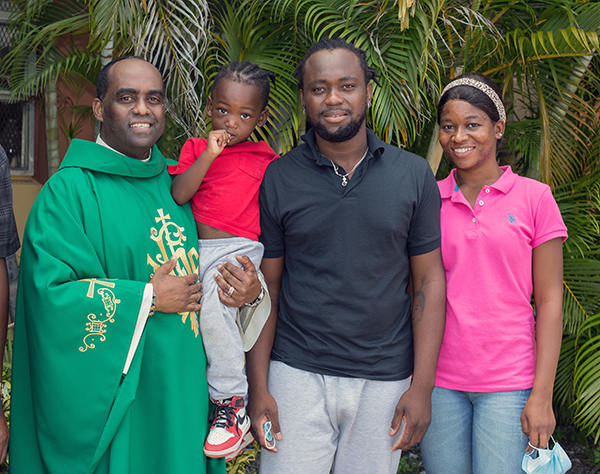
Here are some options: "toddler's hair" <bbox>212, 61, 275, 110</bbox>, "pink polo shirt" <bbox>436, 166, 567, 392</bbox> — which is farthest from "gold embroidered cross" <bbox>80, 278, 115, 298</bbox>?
"pink polo shirt" <bbox>436, 166, 567, 392</bbox>

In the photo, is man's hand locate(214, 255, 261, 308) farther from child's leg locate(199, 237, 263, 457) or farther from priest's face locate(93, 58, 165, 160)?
priest's face locate(93, 58, 165, 160)

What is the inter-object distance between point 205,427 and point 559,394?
3.05 m

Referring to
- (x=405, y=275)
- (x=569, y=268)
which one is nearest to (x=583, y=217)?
(x=569, y=268)

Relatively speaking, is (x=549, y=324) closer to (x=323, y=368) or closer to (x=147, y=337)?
(x=323, y=368)

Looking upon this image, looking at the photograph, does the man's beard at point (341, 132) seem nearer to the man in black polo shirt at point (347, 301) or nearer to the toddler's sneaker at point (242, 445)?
the man in black polo shirt at point (347, 301)

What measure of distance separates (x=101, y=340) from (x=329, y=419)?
92 cm

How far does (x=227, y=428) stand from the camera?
206 cm

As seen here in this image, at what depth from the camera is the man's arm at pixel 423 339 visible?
205 centimetres

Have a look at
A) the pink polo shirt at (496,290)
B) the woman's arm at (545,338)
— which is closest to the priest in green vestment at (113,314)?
the pink polo shirt at (496,290)

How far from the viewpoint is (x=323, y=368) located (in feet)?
6.85

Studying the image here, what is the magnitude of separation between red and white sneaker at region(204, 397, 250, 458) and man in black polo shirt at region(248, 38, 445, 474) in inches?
2.7

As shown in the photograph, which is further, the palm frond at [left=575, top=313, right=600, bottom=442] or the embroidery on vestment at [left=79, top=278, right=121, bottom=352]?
the palm frond at [left=575, top=313, right=600, bottom=442]

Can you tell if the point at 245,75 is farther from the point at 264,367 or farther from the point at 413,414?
the point at 413,414

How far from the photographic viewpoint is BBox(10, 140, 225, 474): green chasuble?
1.80 metres
